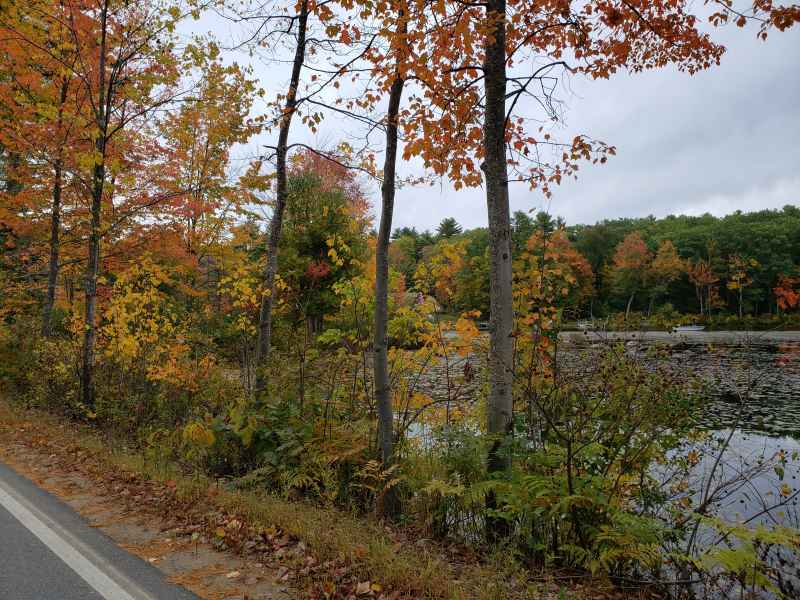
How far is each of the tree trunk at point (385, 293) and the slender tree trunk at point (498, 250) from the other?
99cm

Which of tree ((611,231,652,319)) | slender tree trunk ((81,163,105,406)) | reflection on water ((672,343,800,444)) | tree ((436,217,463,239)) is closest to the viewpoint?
reflection on water ((672,343,800,444))

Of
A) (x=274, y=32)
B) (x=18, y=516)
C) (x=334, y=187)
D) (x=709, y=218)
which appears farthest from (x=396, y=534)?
(x=709, y=218)

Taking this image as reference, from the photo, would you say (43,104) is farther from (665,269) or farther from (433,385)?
(665,269)

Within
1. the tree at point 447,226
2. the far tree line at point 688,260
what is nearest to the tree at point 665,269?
the far tree line at point 688,260

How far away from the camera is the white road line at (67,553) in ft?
11.5

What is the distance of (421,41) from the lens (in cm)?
510

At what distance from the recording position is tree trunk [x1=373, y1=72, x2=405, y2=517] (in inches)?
211

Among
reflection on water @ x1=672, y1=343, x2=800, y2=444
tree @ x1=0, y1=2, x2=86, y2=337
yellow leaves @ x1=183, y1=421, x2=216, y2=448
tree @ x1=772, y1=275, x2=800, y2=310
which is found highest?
tree @ x1=0, y1=2, x2=86, y2=337

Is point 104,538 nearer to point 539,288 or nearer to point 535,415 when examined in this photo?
point 535,415

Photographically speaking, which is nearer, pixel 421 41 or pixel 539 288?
pixel 421 41

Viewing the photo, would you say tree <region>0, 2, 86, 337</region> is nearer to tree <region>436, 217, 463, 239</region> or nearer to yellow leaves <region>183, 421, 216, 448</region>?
yellow leaves <region>183, 421, 216, 448</region>

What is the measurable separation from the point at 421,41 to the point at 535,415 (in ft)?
13.3

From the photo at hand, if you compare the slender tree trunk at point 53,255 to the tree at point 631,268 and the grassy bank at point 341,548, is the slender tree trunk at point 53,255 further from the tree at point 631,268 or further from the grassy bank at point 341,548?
the tree at point 631,268

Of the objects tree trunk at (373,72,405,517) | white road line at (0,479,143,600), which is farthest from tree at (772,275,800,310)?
white road line at (0,479,143,600)
